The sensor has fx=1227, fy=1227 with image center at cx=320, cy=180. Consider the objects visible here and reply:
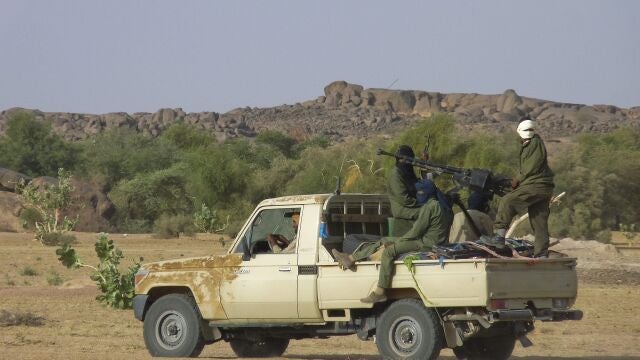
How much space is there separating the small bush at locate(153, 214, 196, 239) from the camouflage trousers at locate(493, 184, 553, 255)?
43.6 metres

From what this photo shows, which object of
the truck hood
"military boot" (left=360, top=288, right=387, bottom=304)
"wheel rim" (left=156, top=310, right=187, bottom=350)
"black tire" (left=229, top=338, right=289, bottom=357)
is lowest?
"black tire" (left=229, top=338, right=289, bottom=357)

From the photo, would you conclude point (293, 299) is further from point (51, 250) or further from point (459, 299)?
point (51, 250)

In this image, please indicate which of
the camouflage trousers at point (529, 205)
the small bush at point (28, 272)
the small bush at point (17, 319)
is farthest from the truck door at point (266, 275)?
the small bush at point (28, 272)

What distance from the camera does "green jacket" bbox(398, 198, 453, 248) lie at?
13109 mm

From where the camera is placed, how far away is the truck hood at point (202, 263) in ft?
46.6

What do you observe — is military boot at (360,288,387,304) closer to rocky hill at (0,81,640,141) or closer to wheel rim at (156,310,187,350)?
wheel rim at (156,310,187,350)

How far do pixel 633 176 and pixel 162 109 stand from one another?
110m

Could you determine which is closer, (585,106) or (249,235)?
(249,235)

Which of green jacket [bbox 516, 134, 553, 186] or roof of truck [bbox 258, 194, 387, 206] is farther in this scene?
green jacket [bbox 516, 134, 553, 186]

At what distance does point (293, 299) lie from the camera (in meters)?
13.7

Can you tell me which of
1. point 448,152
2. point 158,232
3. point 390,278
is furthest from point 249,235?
point 158,232

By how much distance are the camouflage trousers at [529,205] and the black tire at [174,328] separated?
Result: 12.2ft

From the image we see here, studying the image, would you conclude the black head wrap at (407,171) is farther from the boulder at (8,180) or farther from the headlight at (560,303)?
the boulder at (8,180)

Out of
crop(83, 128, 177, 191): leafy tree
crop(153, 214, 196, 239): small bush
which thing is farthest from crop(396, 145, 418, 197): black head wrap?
crop(83, 128, 177, 191): leafy tree
